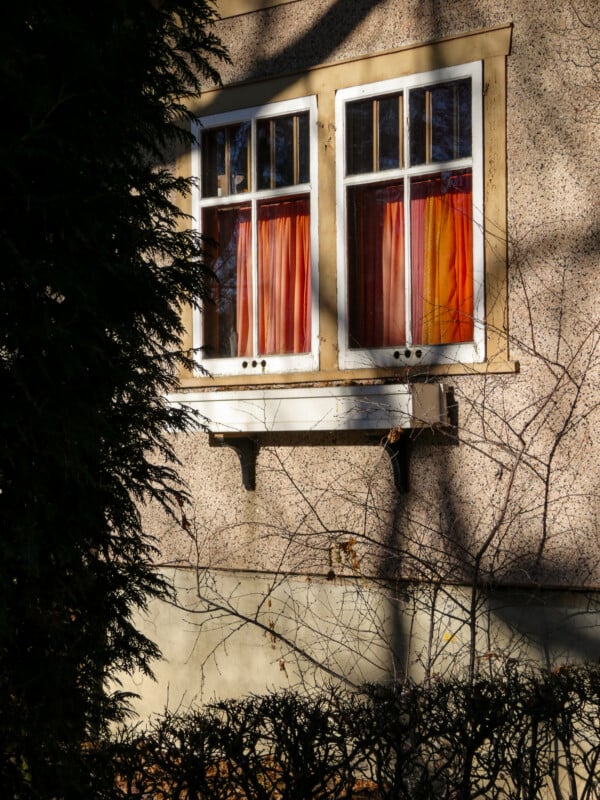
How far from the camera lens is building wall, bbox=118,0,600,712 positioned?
5809mm

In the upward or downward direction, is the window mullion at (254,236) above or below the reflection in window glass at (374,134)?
below

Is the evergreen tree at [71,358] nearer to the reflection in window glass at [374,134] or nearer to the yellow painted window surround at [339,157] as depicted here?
the yellow painted window surround at [339,157]

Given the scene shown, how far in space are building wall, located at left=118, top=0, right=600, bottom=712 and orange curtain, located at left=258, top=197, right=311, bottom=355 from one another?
0.69 metres

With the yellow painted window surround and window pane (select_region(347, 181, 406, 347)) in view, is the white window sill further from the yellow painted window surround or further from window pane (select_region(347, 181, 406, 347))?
window pane (select_region(347, 181, 406, 347))

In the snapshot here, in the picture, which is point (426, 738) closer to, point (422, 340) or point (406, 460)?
point (406, 460)

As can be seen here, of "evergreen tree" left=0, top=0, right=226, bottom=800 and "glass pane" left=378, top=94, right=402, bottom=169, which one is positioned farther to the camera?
"glass pane" left=378, top=94, right=402, bottom=169

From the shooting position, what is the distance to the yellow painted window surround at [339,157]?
241 inches

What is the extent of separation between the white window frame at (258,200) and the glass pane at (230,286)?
0.08 metres

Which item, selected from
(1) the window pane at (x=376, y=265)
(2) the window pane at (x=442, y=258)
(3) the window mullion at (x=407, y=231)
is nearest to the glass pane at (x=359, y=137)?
(1) the window pane at (x=376, y=265)

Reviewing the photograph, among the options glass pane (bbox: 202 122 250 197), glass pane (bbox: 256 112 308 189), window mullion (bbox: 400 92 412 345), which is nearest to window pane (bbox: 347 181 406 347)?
window mullion (bbox: 400 92 412 345)

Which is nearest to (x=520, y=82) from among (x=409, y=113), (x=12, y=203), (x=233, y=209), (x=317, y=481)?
(x=409, y=113)

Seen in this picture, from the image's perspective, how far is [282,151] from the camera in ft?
23.2

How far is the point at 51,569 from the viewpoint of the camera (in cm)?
376

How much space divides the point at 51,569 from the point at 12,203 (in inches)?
51.2
